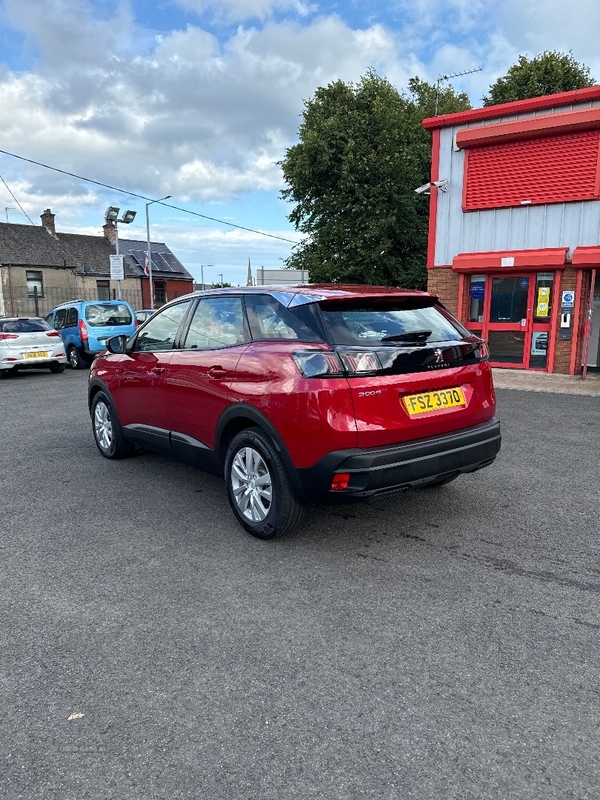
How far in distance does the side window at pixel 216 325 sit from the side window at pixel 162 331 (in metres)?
0.25

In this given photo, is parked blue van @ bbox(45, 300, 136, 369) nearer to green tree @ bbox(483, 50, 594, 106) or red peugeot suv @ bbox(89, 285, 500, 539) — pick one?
red peugeot suv @ bbox(89, 285, 500, 539)

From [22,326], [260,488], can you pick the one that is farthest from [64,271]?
[260,488]

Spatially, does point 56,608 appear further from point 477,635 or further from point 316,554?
point 477,635

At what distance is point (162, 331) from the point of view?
5102 mm

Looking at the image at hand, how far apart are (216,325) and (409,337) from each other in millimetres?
1492

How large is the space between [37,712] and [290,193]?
2535cm

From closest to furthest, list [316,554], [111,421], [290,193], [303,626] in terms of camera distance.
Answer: [303,626]
[316,554]
[111,421]
[290,193]

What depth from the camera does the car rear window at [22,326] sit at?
13719 millimetres

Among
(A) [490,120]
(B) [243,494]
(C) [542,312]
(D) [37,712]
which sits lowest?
(D) [37,712]

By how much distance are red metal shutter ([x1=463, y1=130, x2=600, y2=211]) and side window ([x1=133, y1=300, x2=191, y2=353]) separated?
9.60m

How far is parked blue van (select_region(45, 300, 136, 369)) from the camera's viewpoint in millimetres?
14805

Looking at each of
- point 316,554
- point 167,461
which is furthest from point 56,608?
point 167,461

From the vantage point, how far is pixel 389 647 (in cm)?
272

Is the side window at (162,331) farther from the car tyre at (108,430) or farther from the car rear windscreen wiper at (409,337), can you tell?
the car rear windscreen wiper at (409,337)
